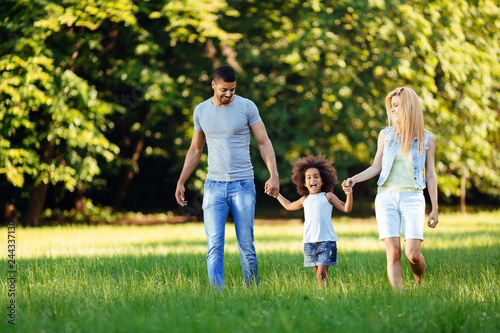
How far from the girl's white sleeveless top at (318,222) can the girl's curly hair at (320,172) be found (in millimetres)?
278

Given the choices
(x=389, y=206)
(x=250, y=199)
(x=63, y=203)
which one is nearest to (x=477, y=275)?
(x=389, y=206)

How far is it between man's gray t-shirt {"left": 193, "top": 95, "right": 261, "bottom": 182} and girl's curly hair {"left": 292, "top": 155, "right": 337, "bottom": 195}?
2.68 feet

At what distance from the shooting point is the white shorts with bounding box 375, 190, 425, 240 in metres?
5.39

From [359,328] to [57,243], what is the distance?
26.8 ft

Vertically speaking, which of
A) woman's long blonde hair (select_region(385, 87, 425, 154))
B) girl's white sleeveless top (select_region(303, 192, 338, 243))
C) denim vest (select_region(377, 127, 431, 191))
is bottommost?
girl's white sleeveless top (select_region(303, 192, 338, 243))

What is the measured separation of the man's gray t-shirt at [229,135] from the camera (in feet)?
18.4

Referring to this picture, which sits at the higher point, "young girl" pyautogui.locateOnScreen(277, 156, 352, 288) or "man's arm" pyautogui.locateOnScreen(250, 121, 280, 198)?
"man's arm" pyautogui.locateOnScreen(250, 121, 280, 198)

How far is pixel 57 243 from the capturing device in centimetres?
1075

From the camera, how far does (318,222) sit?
5.85 m

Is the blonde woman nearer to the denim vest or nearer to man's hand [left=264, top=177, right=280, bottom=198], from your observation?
the denim vest

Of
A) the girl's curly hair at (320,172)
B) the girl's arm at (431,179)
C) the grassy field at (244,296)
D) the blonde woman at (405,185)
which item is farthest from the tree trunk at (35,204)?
the girl's arm at (431,179)

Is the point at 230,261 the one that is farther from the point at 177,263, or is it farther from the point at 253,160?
the point at 253,160

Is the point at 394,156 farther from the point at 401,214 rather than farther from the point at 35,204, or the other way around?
the point at 35,204

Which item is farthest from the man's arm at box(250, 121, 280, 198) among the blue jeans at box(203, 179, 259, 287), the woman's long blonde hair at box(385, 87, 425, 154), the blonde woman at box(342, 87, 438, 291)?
the woman's long blonde hair at box(385, 87, 425, 154)
